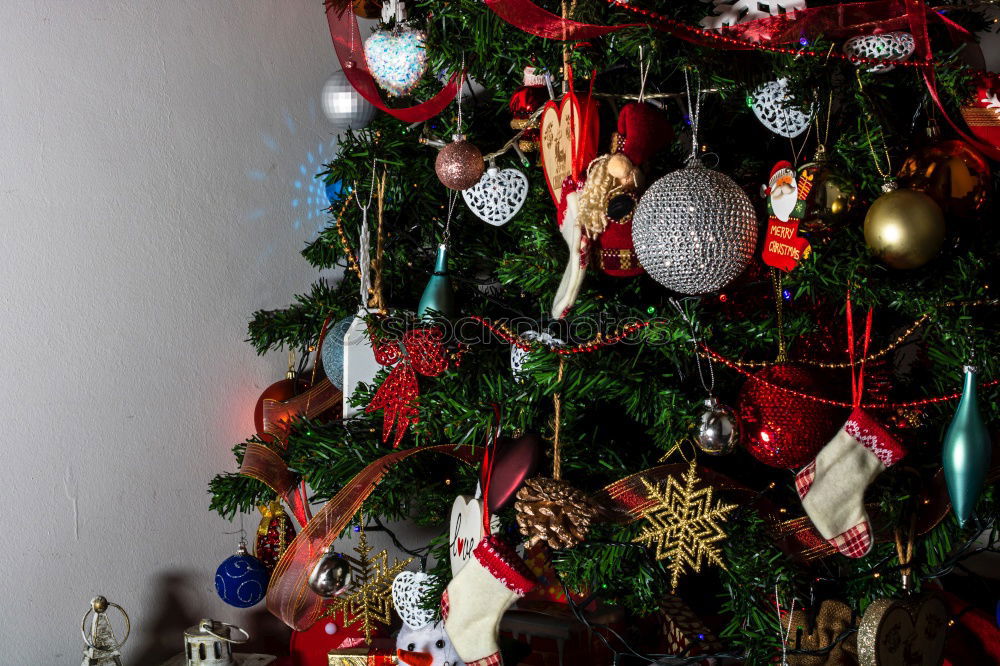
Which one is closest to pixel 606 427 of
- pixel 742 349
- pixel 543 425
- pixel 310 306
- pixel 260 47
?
pixel 543 425

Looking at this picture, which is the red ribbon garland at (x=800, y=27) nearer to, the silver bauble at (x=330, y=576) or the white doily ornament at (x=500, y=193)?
the white doily ornament at (x=500, y=193)

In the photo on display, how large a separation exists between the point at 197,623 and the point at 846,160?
3.38 feet

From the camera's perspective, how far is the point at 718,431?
832mm

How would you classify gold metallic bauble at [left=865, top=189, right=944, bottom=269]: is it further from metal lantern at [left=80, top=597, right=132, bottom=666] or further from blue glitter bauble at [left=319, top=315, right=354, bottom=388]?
metal lantern at [left=80, top=597, right=132, bottom=666]

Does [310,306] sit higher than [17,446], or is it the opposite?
[310,306]

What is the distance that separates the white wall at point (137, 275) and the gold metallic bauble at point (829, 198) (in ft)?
2.68

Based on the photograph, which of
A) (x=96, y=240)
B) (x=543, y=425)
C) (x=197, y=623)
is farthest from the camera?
(x=197, y=623)

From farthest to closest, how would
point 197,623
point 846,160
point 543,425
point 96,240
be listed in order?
1. point 197,623
2. point 96,240
3. point 543,425
4. point 846,160

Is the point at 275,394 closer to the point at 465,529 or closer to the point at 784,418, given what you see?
the point at 465,529

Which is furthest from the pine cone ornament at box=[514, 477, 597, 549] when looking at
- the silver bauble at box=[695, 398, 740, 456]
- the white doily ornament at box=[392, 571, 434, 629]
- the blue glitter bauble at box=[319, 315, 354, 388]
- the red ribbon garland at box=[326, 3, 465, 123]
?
the red ribbon garland at box=[326, 3, 465, 123]

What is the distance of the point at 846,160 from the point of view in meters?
0.85

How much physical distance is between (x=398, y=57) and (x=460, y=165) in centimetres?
18

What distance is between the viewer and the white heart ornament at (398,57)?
103 centimetres

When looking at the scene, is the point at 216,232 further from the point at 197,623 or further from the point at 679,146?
the point at 679,146
